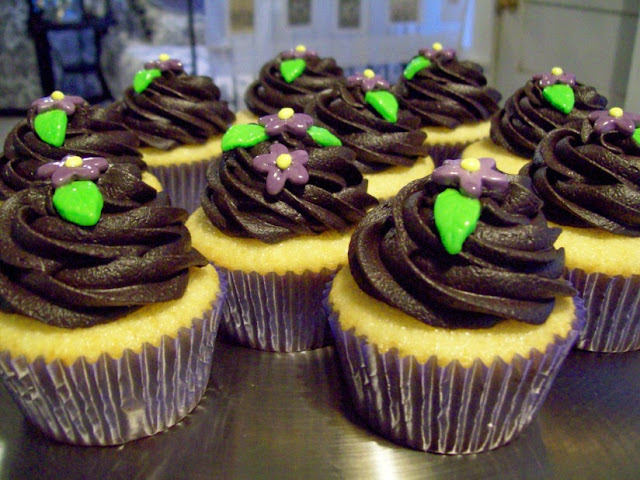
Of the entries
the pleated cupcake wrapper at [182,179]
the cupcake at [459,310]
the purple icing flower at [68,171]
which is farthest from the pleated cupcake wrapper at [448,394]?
the pleated cupcake wrapper at [182,179]

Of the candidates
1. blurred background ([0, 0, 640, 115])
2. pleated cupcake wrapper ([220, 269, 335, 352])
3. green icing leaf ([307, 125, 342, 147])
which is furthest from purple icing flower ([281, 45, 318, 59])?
pleated cupcake wrapper ([220, 269, 335, 352])

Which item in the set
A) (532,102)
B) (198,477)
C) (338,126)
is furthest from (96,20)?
(198,477)

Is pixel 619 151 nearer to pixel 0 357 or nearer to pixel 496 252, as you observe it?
pixel 496 252

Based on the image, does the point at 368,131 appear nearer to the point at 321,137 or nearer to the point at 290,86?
the point at 321,137

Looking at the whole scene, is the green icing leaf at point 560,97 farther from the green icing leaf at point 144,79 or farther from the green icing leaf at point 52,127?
the green icing leaf at point 52,127

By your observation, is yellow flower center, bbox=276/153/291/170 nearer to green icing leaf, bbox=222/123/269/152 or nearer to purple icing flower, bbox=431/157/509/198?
green icing leaf, bbox=222/123/269/152

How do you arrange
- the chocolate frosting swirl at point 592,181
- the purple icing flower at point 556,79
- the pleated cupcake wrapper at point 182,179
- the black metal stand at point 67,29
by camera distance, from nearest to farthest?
the chocolate frosting swirl at point 592,181, the purple icing flower at point 556,79, the pleated cupcake wrapper at point 182,179, the black metal stand at point 67,29
